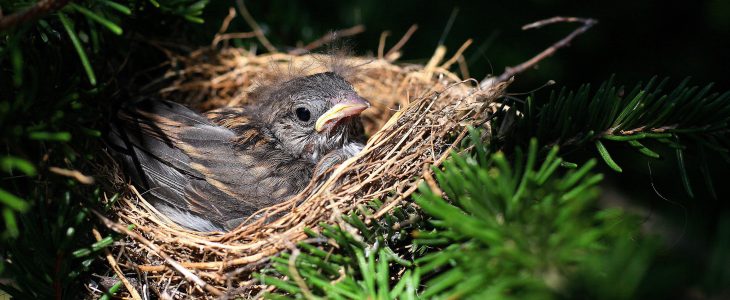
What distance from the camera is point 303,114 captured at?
205 centimetres

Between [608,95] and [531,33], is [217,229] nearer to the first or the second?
[608,95]

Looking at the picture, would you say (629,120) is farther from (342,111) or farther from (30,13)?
(30,13)

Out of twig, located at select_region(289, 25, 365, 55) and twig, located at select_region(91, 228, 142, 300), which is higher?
twig, located at select_region(289, 25, 365, 55)

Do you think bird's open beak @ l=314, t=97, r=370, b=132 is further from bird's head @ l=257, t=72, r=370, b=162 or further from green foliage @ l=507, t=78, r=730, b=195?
green foliage @ l=507, t=78, r=730, b=195

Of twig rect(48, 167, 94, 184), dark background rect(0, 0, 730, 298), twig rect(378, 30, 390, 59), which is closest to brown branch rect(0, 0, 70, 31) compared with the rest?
twig rect(48, 167, 94, 184)

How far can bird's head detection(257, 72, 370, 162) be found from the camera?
6.53 feet

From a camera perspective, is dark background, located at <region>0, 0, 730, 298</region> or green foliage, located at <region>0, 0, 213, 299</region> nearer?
green foliage, located at <region>0, 0, 213, 299</region>

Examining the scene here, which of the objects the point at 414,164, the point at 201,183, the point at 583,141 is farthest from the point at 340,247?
the point at 201,183

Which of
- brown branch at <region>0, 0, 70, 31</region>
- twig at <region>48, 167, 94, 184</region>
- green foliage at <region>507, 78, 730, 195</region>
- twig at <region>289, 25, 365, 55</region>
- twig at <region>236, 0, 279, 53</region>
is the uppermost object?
twig at <region>236, 0, 279, 53</region>

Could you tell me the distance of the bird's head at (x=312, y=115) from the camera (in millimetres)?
1991

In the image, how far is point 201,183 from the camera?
1766 millimetres

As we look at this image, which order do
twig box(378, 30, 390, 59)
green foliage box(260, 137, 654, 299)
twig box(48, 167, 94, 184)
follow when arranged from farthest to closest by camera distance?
twig box(378, 30, 390, 59) < twig box(48, 167, 94, 184) < green foliage box(260, 137, 654, 299)

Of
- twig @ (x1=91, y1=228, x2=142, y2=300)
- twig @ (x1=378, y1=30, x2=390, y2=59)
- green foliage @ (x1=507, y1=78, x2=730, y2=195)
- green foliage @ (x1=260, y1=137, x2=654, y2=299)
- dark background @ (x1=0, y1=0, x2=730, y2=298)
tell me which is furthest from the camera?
twig @ (x1=378, y1=30, x2=390, y2=59)

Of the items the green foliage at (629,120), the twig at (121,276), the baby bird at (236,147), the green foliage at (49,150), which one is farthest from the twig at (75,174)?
the green foliage at (629,120)
